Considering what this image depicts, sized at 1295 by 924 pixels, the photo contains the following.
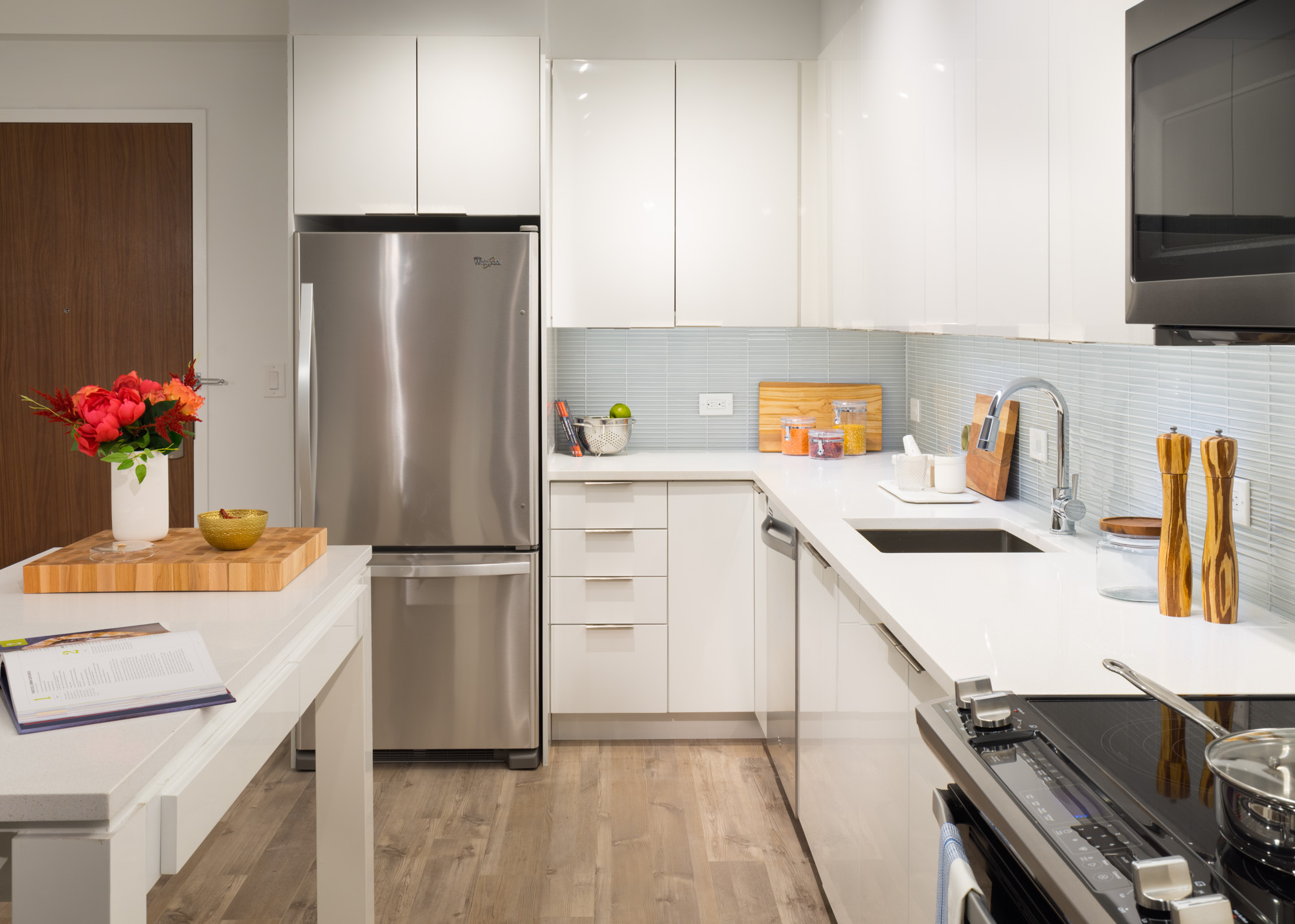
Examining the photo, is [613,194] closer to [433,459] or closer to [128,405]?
[433,459]

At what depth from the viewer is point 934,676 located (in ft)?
4.43

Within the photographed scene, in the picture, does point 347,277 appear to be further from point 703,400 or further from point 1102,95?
point 1102,95

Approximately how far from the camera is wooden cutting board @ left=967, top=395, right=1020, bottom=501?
2668 mm

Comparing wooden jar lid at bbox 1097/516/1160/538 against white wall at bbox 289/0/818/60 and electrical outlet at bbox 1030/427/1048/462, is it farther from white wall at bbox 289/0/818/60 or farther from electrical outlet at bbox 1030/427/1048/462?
white wall at bbox 289/0/818/60

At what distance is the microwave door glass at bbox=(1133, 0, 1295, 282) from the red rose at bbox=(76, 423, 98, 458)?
1680mm

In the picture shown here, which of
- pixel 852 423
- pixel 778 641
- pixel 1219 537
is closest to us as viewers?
pixel 1219 537

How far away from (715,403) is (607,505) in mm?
775

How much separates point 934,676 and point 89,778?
1.00m

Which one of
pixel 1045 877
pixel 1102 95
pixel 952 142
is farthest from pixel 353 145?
pixel 1045 877

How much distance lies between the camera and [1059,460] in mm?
2234

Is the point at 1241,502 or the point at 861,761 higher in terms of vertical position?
the point at 1241,502

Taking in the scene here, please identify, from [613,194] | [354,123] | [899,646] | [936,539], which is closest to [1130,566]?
[899,646]

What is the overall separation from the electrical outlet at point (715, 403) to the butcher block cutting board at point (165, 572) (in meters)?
2.17

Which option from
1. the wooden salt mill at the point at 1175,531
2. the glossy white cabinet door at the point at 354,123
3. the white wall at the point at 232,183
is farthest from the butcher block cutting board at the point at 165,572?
the white wall at the point at 232,183
